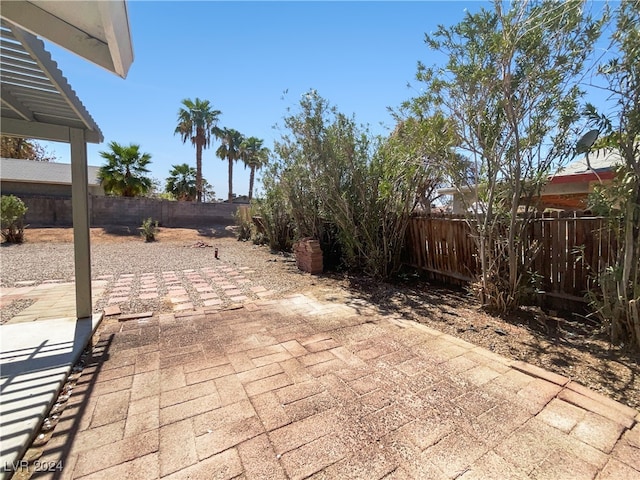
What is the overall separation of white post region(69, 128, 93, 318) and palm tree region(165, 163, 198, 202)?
2063 centimetres

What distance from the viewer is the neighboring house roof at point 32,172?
18156 millimetres

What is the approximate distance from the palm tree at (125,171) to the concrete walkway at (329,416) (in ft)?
58.3

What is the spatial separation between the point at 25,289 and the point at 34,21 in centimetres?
509

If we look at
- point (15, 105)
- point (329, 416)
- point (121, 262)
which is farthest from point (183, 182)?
point (329, 416)

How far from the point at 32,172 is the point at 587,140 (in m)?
26.9

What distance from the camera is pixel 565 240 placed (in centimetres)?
371

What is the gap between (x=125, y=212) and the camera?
18.1 meters

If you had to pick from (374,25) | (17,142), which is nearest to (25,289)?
(374,25)

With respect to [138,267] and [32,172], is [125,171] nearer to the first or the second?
[32,172]

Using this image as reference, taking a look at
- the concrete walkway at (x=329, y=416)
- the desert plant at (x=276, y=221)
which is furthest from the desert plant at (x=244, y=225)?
the concrete walkway at (x=329, y=416)

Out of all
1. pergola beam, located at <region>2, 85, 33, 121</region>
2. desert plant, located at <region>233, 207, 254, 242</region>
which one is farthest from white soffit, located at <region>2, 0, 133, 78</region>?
desert plant, located at <region>233, 207, 254, 242</region>

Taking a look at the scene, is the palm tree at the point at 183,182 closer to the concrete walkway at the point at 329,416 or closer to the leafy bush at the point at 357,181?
the leafy bush at the point at 357,181

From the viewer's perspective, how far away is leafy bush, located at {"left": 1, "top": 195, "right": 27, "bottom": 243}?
33.3 ft

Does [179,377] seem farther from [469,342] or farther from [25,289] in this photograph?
[25,289]
